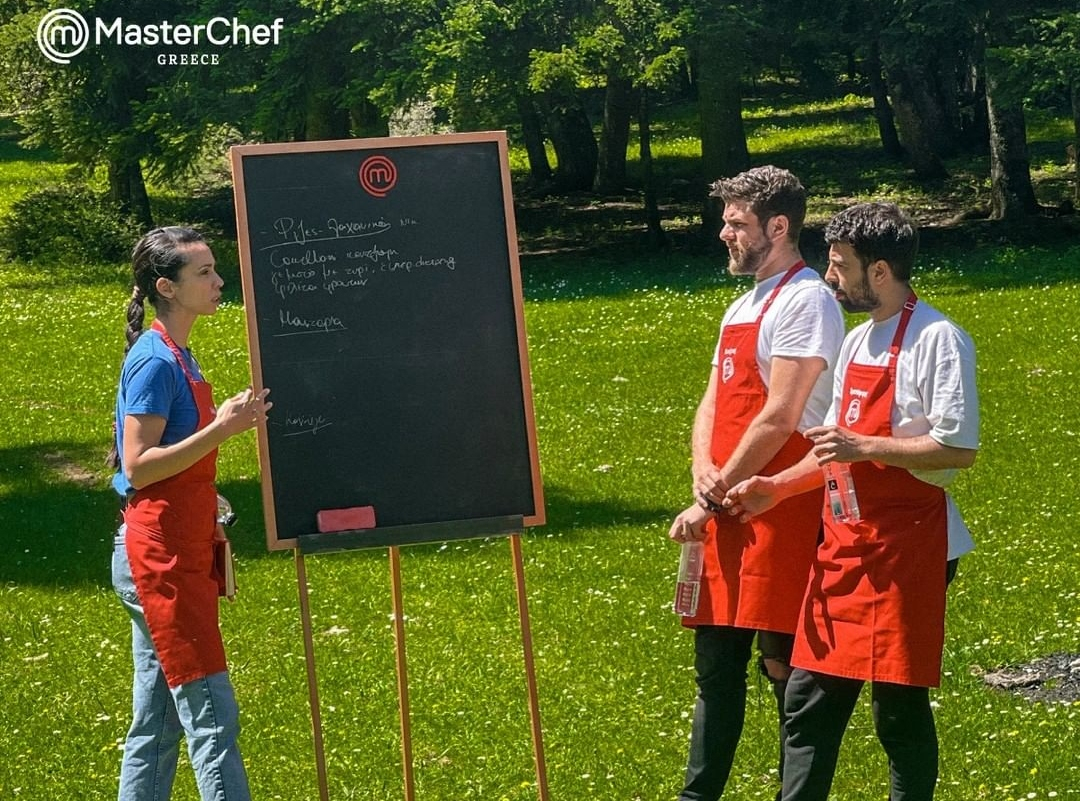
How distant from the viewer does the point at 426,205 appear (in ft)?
20.6

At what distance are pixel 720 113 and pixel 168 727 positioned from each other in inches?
961

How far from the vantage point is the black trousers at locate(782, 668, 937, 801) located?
5625 mm

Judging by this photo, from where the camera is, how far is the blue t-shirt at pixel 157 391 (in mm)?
5629

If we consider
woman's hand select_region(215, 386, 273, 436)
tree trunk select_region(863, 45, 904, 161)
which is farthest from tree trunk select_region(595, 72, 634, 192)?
woman's hand select_region(215, 386, 273, 436)

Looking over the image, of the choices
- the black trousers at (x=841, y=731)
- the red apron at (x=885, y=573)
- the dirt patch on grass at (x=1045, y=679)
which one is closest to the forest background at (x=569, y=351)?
the dirt patch on grass at (x=1045, y=679)

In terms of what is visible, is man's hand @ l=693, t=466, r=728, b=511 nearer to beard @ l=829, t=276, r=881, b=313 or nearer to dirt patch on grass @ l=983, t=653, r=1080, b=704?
beard @ l=829, t=276, r=881, b=313

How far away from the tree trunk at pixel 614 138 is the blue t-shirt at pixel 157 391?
91.1 ft

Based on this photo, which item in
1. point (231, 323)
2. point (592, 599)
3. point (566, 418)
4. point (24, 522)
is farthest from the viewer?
point (231, 323)

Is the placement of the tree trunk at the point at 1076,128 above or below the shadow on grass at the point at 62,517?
above

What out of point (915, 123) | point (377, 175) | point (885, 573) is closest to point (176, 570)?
point (377, 175)

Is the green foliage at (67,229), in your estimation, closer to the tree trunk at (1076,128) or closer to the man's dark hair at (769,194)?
the tree trunk at (1076,128)

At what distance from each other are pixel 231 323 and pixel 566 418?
8.82 m

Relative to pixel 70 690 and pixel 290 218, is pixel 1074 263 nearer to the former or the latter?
pixel 70 690

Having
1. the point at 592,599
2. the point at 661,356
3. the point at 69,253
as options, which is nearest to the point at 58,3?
the point at 69,253
